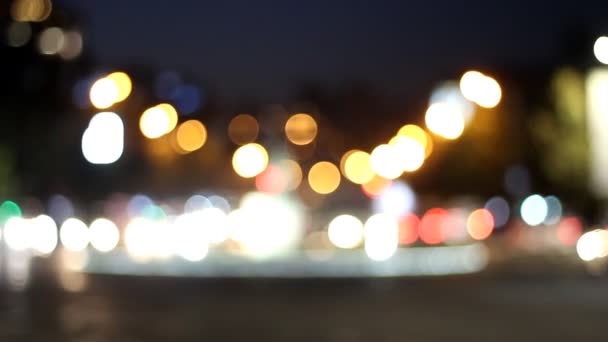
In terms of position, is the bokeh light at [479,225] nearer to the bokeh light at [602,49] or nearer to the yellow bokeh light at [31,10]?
the bokeh light at [602,49]

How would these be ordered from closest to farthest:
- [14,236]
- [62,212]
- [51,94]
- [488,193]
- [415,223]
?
[415,223] < [14,236] < [51,94] < [62,212] < [488,193]

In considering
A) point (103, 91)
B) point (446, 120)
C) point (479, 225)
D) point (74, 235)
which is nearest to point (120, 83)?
point (103, 91)

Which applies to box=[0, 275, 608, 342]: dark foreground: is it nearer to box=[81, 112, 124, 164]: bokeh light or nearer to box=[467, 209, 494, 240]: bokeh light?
box=[467, 209, 494, 240]: bokeh light

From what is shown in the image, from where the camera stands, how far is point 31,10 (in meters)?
41.0

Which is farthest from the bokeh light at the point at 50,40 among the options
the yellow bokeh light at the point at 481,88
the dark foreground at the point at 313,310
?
the dark foreground at the point at 313,310

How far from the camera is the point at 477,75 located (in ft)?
155

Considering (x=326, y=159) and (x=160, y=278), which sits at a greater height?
(x=326, y=159)

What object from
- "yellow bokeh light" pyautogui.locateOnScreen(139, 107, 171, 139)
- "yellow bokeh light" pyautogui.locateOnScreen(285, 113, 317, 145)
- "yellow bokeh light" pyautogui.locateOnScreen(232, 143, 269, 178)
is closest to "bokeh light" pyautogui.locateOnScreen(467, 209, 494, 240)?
"yellow bokeh light" pyautogui.locateOnScreen(139, 107, 171, 139)

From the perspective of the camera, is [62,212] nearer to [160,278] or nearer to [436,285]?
[160,278]

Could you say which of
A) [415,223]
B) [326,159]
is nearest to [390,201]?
[415,223]

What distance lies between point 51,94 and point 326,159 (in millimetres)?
38487

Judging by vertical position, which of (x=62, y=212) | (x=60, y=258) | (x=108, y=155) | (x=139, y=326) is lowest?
(x=139, y=326)

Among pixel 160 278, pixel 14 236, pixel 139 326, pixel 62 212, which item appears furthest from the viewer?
pixel 62 212

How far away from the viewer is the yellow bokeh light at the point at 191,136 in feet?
252
